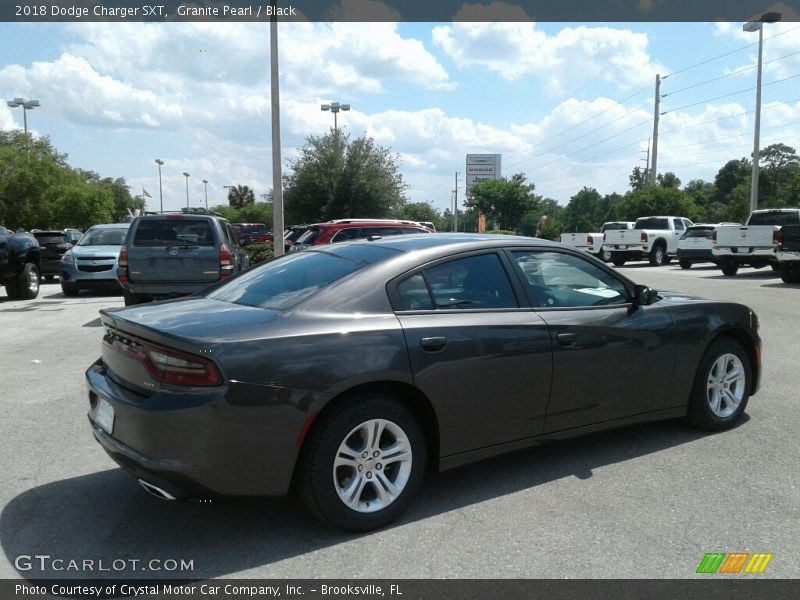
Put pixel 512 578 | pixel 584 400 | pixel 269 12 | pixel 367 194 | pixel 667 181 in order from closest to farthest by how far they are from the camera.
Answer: pixel 512 578 → pixel 584 400 → pixel 269 12 → pixel 367 194 → pixel 667 181

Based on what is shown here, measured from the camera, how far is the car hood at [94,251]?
623 inches

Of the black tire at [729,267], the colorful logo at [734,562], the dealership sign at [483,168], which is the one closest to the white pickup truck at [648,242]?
the black tire at [729,267]

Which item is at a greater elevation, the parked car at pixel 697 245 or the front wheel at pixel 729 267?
the parked car at pixel 697 245

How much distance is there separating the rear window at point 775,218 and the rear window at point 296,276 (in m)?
20.0

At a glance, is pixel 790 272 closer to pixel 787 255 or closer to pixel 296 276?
pixel 787 255

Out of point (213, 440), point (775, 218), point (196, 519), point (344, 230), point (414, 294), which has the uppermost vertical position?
point (775, 218)

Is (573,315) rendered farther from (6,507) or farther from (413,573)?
(6,507)

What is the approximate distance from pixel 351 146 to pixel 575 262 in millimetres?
33239

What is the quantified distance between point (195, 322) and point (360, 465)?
3.64 feet

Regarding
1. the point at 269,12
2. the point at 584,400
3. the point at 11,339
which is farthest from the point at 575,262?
the point at 269,12

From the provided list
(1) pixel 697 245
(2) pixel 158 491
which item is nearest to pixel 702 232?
(1) pixel 697 245

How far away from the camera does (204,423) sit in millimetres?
3254

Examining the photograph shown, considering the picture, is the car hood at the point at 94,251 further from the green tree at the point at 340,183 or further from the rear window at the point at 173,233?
the green tree at the point at 340,183

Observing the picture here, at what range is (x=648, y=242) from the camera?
27250mm
